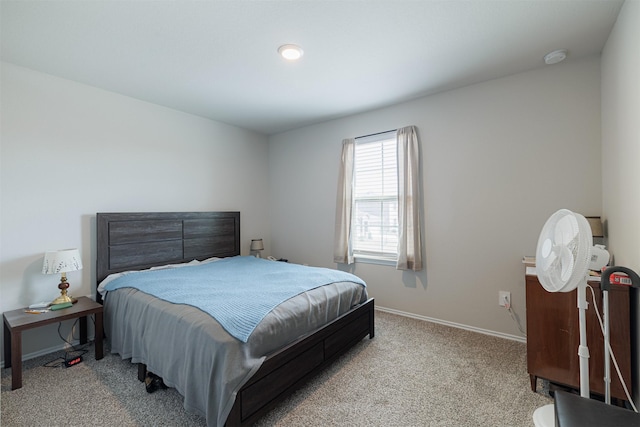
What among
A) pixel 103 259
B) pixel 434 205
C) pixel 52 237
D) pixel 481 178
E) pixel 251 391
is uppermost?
pixel 481 178

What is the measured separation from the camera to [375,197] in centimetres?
360

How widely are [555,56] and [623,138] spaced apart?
0.96 metres

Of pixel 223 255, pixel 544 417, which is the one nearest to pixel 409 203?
pixel 544 417

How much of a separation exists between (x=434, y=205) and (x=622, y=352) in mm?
1795

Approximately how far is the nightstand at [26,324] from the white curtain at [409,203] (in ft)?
9.79

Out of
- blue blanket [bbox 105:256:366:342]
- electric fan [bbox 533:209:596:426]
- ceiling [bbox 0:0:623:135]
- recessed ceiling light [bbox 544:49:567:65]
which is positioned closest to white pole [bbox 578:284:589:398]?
electric fan [bbox 533:209:596:426]

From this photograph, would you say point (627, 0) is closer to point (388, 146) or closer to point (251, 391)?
point (388, 146)

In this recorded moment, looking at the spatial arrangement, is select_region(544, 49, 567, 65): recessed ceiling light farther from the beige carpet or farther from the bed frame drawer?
the bed frame drawer

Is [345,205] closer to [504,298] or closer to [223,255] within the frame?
[223,255]

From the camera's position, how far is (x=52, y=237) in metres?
2.59

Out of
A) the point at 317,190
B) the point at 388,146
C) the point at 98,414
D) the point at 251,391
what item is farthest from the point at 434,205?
the point at 98,414

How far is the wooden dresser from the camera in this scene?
167 cm

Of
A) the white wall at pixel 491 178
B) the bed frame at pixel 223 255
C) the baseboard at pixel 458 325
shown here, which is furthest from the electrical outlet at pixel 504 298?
the bed frame at pixel 223 255

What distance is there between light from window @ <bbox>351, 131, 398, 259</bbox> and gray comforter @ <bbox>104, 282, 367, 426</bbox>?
1.25 m
